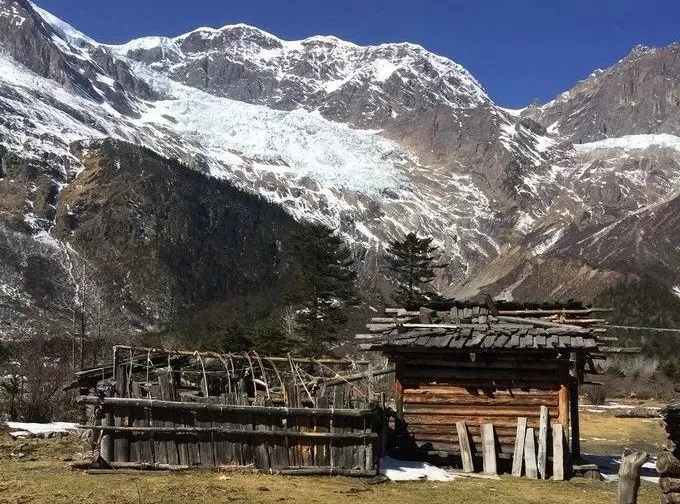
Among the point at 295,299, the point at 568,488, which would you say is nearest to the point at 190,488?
the point at 568,488

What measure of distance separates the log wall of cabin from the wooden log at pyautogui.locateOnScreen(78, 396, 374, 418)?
2.49 m

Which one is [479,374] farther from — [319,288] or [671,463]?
[319,288]

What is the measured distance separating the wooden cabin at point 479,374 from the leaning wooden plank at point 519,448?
35 centimetres

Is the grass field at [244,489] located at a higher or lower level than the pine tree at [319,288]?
lower

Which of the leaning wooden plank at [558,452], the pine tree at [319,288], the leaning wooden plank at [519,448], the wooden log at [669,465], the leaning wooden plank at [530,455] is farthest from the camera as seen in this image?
the pine tree at [319,288]

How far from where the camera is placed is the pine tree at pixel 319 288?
43531mm

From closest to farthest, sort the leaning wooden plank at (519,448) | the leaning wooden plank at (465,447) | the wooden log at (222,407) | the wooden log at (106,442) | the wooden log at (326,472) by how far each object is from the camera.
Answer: the wooden log at (106,442) → the wooden log at (222,407) → the wooden log at (326,472) → the leaning wooden plank at (519,448) → the leaning wooden plank at (465,447)

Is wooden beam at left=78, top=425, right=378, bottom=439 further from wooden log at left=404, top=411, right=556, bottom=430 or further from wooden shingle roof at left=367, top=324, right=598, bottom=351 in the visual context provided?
wooden shingle roof at left=367, top=324, right=598, bottom=351

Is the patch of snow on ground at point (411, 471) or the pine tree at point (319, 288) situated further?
the pine tree at point (319, 288)

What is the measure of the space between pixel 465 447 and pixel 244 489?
6191 mm

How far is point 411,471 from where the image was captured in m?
17.7

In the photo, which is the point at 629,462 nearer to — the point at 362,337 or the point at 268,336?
the point at 362,337

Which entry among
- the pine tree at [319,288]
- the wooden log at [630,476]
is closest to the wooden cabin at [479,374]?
the wooden log at [630,476]

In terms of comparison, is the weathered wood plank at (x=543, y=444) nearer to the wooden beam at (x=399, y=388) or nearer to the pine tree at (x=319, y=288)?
the wooden beam at (x=399, y=388)
